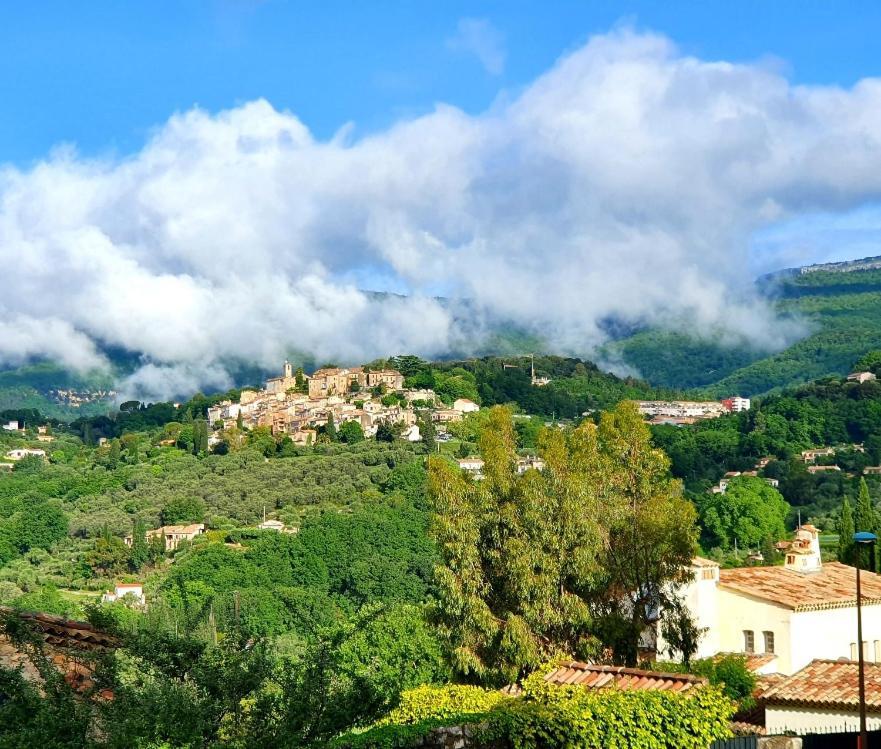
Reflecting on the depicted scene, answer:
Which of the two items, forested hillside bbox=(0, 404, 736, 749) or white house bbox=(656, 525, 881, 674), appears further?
white house bbox=(656, 525, 881, 674)

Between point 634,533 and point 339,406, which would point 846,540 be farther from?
point 339,406

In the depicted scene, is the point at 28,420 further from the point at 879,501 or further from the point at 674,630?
the point at 674,630

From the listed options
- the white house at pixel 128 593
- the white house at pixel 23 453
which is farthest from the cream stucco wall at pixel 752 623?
the white house at pixel 23 453

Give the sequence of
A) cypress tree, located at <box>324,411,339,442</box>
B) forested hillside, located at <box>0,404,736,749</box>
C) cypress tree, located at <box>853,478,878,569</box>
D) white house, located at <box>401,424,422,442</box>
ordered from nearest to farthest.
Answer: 1. forested hillside, located at <box>0,404,736,749</box>
2. cypress tree, located at <box>853,478,878,569</box>
3. white house, located at <box>401,424,422,442</box>
4. cypress tree, located at <box>324,411,339,442</box>

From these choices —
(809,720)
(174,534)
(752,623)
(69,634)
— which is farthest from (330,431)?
(69,634)

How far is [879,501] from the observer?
78.9 metres

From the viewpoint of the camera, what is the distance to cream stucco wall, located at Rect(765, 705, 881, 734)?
16.7 meters

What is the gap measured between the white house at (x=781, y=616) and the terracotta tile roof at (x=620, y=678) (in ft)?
42.3

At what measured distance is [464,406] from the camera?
466 feet

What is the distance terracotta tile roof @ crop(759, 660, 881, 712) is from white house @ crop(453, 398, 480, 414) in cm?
12120

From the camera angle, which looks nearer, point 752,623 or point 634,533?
point 634,533

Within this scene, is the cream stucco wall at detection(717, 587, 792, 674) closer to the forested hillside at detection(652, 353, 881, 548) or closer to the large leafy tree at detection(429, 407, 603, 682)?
the large leafy tree at detection(429, 407, 603, 682)

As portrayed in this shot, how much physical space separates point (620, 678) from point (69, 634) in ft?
17.7

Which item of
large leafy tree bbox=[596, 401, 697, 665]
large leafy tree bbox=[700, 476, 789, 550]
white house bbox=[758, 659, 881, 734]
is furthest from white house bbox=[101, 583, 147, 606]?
white house bbox=[758, 659, 881, 734]
